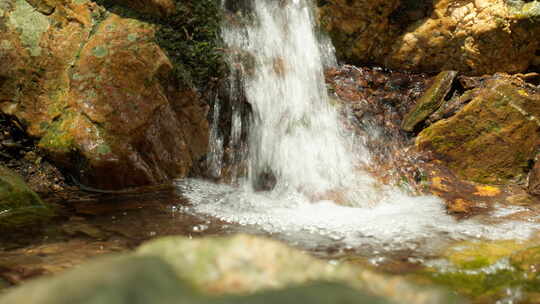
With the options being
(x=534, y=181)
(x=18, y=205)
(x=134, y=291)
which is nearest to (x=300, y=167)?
(x=534, y=181)

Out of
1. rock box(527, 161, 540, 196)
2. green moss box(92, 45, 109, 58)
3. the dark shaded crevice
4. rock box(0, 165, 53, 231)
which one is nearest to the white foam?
rock box(527, 161, 540, 196)

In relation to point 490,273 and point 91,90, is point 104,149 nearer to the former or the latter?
point 91,90

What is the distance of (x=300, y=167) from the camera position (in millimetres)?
6059

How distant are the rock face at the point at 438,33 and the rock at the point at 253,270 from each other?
6.53 metres

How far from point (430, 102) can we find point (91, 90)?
5.24 meters

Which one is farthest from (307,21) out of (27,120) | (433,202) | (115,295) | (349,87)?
(115,295)

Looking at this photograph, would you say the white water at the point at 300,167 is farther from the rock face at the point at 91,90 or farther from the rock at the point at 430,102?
the rock at the point at 430,102

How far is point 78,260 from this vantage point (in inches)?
121

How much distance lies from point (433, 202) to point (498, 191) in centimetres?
127

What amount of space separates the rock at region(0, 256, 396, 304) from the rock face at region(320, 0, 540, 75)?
22.4 feet

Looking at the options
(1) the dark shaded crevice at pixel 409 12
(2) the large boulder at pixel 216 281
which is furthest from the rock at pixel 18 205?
(1) the dark shaded crevice at pixel 409 12

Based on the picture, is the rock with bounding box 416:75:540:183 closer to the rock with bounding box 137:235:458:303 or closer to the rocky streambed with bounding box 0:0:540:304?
the rocky streambed with bounding box 0:0:540:304

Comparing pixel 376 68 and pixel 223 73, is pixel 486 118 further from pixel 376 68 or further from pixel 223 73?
pixel 223 73

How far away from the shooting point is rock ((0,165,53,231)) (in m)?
3.97
